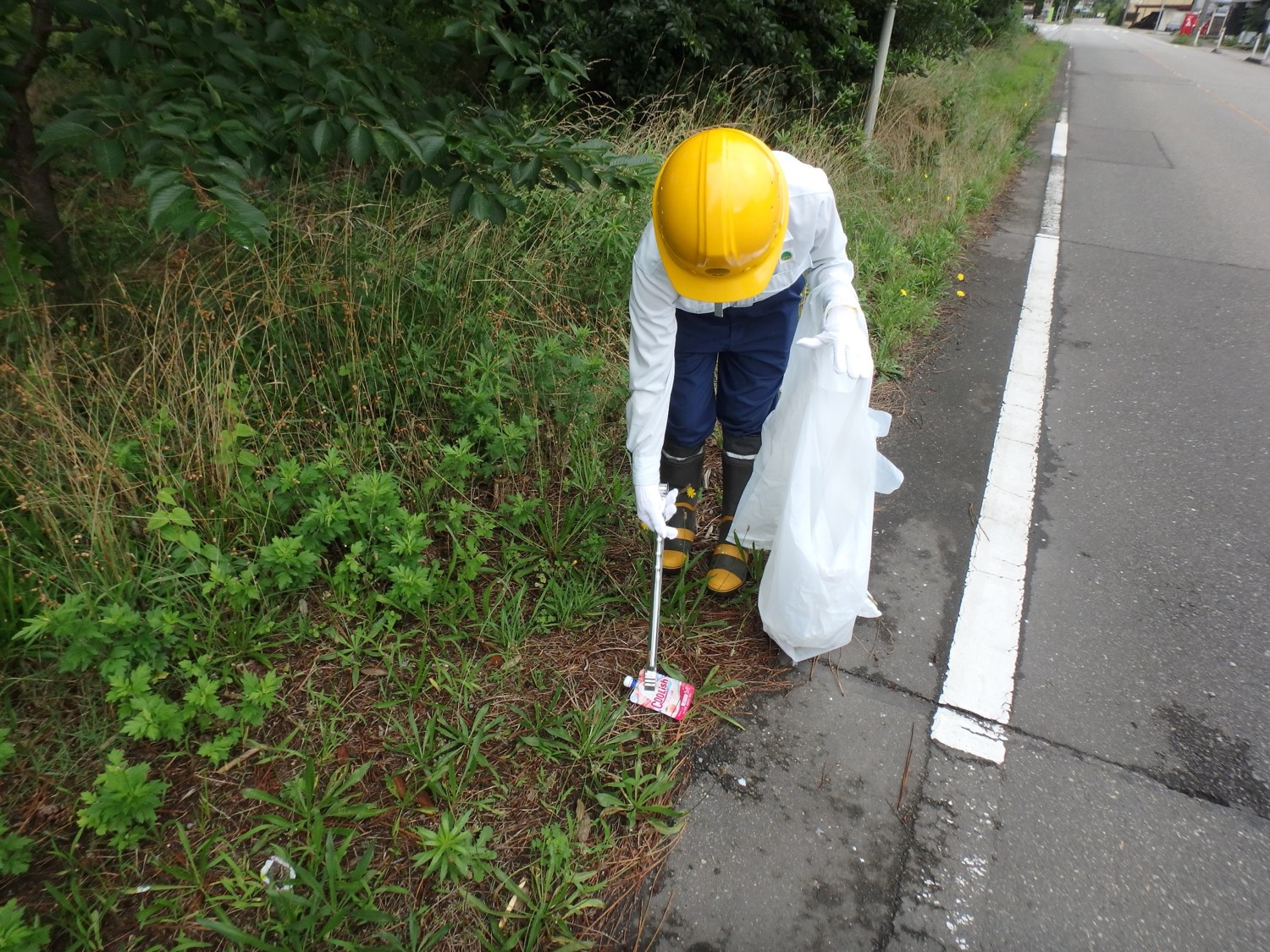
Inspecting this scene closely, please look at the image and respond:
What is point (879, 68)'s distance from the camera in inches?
229

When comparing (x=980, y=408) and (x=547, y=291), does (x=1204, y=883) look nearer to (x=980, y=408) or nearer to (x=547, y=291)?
(x=980, y=408)

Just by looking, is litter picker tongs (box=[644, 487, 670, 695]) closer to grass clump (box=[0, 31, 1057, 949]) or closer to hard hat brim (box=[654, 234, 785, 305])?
grass clump (box=[0, 31, 1057, 949])

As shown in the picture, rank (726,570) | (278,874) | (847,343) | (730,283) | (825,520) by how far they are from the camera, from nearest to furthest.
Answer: (278,874) → (730,283) → (847,343) → (825,520) → (726,570)

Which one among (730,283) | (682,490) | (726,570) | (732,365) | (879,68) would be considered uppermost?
(879,68)

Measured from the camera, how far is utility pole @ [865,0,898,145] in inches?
220

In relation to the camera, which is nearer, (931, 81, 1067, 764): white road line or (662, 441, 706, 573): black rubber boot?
(931, 81, 1067, 764): white road line

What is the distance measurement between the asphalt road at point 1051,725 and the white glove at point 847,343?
875 millimetres

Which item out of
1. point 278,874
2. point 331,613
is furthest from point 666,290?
point 278,874

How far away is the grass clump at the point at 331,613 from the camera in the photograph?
1.62 metres

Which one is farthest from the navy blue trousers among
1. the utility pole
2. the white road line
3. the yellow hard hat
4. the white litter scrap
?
the utility pole

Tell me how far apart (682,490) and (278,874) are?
1.62m

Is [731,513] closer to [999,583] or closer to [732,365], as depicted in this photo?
[732,365]

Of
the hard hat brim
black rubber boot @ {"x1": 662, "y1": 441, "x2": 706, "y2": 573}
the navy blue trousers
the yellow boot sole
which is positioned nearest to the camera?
the hard hat brim

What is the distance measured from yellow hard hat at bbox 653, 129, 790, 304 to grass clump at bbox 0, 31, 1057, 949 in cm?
99
